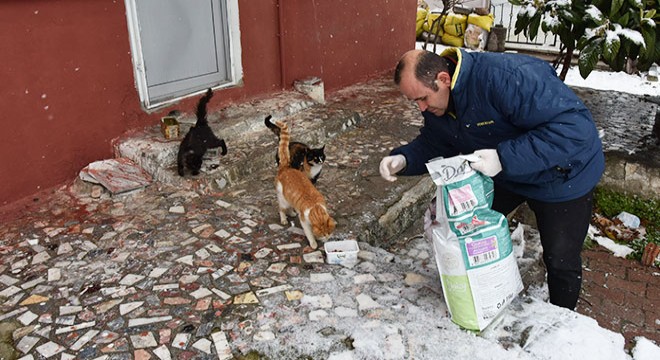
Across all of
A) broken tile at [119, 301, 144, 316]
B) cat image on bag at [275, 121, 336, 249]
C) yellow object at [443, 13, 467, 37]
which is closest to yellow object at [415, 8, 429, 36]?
yellow object at [443, 13, 467, 37]

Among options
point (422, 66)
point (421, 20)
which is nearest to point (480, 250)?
point (422, 66)

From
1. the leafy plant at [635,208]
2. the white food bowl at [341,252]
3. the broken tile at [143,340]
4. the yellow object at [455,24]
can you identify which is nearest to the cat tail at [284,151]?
the white food bowl at [341,252]

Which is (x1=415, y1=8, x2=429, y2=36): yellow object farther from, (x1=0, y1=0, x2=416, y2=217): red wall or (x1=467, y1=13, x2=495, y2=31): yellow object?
(x1=0, y1=0, x2=416, y2=217): red wall

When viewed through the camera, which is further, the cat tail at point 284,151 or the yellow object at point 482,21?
the yellow object at point 482,21

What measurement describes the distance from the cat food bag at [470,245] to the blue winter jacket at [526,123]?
0.24 metres

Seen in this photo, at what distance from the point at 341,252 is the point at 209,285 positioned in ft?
3.27

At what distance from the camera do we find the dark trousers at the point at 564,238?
319 centimetres

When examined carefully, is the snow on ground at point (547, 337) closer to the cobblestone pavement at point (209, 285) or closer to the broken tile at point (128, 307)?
the cobblestone pavement at point (209, 285)

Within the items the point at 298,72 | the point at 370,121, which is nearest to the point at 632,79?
the point at 370,121

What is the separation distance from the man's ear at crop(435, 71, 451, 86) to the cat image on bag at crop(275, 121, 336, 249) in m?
1.46

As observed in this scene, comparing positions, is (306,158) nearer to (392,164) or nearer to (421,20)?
(392,164)

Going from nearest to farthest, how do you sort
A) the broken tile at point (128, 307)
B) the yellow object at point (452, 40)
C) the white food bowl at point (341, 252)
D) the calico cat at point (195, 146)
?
the broken tile at point (128, 307) < the white food bowl at point (341, 252) < the calico cat at point (195, 146) < the yellow object at point (452, 40)

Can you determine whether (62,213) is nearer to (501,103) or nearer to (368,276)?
(368,276)

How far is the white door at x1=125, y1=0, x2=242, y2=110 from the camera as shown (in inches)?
215
